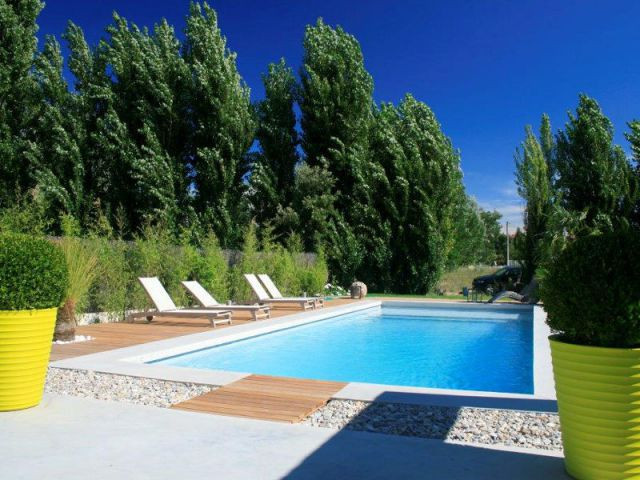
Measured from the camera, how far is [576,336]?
2.88 meters

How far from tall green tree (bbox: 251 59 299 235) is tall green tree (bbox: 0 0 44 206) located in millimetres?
8380

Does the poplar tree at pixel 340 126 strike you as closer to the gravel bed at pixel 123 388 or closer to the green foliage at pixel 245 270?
the green foliage at pixel 245 270

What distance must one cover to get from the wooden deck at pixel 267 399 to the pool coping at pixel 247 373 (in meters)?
0.20

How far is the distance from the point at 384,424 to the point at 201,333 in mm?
5288

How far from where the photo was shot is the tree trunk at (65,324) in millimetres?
7820

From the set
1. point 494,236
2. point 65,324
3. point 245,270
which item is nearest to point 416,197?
point 245,270

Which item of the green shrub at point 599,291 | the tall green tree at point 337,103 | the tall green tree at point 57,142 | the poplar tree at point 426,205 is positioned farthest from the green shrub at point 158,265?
the poplar tree at point 426,205

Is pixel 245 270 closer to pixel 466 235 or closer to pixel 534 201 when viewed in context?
pixel 534 201

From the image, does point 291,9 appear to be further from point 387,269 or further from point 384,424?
point 384,424

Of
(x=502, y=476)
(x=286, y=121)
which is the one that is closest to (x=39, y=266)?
(x=502, y=476)

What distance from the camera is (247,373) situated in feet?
20.0

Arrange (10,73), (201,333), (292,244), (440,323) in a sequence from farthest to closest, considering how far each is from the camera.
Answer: (292,244) < (10,73) < (440,323) < (201,333)

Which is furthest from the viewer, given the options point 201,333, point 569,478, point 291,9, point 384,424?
point 291,9

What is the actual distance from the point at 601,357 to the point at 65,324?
7.36 m
